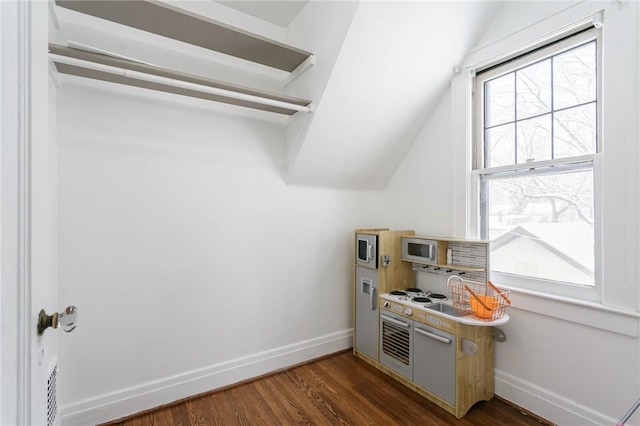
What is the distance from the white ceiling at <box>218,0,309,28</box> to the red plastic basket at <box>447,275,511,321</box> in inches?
97.8

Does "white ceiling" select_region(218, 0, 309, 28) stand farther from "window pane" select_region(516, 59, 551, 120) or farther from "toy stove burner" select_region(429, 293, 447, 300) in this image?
"toy stove burner" select_region(429, 293, 447, 300)

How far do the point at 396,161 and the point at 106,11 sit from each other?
2.49 m

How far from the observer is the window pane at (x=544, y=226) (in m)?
1.93

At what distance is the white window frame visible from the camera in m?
1.84

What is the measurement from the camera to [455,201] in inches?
101

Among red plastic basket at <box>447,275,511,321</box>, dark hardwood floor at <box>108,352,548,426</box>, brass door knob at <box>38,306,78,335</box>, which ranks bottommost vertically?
dark hardwood floor at <box>108,352,548,426</box>

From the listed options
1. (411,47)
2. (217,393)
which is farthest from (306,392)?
(411,47)

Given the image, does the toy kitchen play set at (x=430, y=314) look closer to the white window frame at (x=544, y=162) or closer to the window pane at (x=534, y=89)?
the white window frame at (x=544, y=162)

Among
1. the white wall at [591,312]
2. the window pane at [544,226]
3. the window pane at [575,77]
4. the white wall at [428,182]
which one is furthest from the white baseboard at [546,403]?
the window pane at [575,77]

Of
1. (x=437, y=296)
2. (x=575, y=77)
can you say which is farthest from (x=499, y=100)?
(x=437, y=296)

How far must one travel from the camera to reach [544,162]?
6.81 ft

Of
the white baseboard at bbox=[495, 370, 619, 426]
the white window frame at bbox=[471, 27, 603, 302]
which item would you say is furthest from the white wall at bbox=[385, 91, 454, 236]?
the white baseboard at bbox=[495, 370, 619, 426]

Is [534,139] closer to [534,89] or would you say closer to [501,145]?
[501,145]

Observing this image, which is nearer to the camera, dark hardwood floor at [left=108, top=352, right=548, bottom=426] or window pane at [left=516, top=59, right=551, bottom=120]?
dark hardwood floor at [left=108, top=352, right=548, bottom=426]
